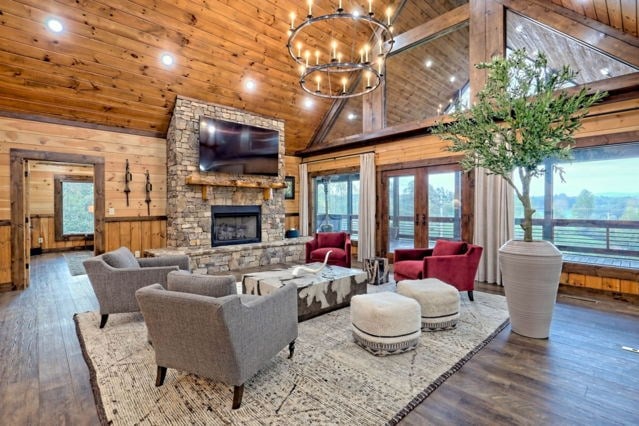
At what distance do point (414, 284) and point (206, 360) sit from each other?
2205 mm

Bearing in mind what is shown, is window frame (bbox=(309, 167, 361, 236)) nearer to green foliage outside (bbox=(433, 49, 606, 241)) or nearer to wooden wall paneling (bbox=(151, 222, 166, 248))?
wooden wall paneling (bbox=(151, 222, 166, 248))

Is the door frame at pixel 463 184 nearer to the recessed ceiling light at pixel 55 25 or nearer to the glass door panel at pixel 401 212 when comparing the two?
the glass door panel at pixel 401 212

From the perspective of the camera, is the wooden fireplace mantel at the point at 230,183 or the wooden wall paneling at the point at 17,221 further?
the wooden fireplace mantel at the point at 230,183

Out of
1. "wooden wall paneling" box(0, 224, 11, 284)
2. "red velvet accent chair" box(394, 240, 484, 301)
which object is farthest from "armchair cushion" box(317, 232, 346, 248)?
"wooden wall paneling" box(0, 224, 11, 284)

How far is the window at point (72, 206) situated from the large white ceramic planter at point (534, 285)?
10681 millimetres

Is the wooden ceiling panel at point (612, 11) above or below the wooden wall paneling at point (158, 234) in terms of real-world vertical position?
above

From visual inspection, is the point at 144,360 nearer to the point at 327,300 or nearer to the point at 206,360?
the point at 206,360

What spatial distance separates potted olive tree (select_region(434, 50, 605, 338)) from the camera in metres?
2.81

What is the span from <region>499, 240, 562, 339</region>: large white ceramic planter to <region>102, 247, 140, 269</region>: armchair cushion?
4117 millimetres

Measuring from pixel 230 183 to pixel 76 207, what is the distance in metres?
6.08

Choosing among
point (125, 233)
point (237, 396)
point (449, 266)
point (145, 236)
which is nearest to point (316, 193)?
point (145, 236)

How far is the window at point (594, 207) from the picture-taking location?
4172mm

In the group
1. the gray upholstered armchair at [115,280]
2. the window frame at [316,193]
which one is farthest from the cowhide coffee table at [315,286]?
the window frame at [316,193]

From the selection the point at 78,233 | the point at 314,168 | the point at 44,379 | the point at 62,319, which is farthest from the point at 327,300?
the point at 78,233
